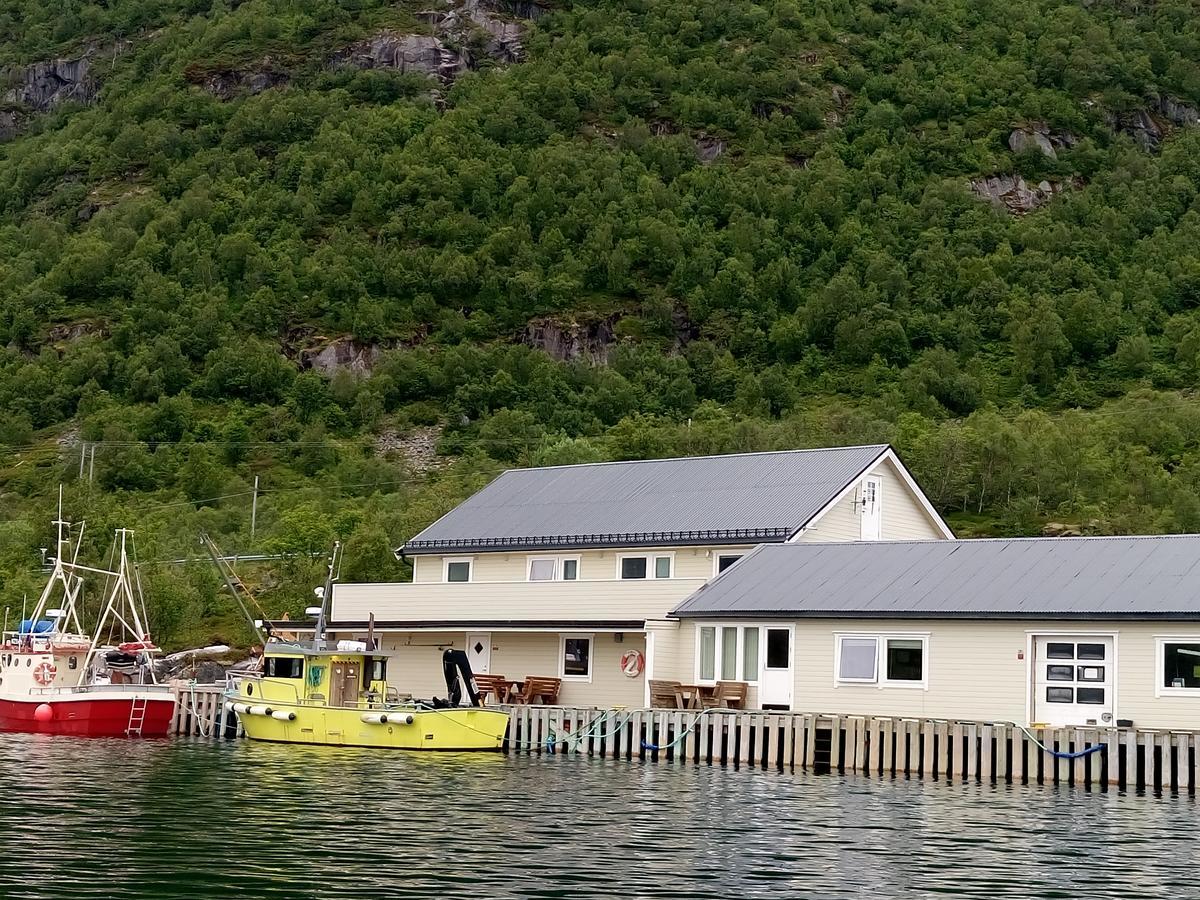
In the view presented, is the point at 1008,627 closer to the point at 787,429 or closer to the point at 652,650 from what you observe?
the point at 652,650

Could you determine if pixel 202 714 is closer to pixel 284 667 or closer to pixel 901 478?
pixel 284 667

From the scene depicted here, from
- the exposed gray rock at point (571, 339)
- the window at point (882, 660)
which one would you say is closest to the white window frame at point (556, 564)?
the window at point (882, 660)

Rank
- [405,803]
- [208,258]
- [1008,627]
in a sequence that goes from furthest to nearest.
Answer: [208,258], [1008,627], [405,803]

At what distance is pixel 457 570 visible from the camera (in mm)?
59094

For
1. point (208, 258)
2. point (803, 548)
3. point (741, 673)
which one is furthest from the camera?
point (208, 258)

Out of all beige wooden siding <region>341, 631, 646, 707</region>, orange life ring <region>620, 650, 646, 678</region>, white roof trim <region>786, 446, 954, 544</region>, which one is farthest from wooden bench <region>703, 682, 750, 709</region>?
white roof trim <region>786, 446, 954, 544</region>

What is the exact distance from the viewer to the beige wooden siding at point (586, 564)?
53156 millimetres

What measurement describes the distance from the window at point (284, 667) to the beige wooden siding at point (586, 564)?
965 cm

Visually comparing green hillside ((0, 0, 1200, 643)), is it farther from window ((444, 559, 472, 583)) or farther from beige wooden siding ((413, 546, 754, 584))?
window ((444, 559, 472, 583))

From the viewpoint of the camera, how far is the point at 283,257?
189 m

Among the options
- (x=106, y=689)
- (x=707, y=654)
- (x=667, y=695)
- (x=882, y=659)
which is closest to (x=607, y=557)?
(x=707, y=654)

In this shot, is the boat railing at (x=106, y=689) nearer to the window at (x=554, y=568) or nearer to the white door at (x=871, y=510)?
the window at (x=554, y=568)

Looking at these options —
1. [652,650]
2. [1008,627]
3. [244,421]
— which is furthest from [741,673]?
[244,421]

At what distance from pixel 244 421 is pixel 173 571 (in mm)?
86977
